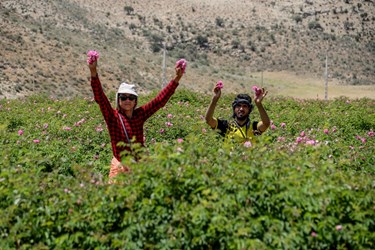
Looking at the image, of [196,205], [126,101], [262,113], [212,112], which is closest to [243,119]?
[262,113]

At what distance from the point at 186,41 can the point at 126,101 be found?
2204 inches

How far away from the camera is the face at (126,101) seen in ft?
20.5

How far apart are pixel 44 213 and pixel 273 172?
1.78 metres

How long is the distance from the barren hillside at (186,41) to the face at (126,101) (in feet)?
90.0

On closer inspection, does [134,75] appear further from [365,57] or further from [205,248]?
[205,248]

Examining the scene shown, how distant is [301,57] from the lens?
6006 centimetres

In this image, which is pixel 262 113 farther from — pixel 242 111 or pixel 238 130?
pixel 238 130

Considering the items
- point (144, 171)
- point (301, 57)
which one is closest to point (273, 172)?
point (144, 171)

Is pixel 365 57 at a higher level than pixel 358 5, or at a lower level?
lower

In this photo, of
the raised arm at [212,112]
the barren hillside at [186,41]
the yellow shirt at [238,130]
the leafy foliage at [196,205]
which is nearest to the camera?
the leafy foliage at [196,205]

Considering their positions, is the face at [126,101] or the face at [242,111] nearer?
the face at [126,101]

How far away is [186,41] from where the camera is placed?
202ft

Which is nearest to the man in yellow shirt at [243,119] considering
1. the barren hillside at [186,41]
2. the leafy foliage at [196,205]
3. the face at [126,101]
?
the face at [126,101]

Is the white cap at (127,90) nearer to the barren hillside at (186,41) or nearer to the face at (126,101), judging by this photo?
the face at (126,101)
